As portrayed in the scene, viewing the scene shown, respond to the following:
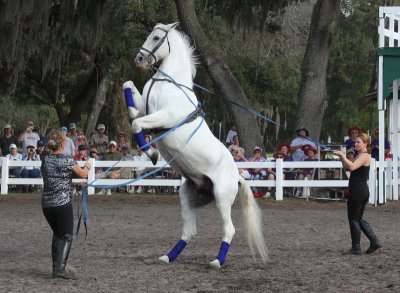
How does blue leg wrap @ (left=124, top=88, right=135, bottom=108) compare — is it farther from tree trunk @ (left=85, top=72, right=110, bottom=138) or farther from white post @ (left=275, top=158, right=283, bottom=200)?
tree trunk @ (left=85, top=72, right=110, bottom=138)

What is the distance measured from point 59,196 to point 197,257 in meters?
2.12

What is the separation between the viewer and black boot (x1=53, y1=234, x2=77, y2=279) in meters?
6.93

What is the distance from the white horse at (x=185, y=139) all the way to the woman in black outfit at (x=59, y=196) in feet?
2.57

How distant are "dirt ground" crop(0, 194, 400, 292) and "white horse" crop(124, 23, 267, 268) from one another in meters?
0.41

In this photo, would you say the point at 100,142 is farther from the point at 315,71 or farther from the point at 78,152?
the point at 315,71

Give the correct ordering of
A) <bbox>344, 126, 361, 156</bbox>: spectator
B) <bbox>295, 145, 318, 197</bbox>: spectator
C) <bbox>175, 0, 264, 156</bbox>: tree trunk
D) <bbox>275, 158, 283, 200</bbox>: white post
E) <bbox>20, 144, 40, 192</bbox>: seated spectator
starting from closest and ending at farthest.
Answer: <bbox>344, 126, 361, 156</bbox>: spectator → <bbox>275, 158, 283, 200</bbox>: white post → <bbox>295, 145, 318, 197</bbox>: spectator → <bbox>20, 144, 40, 192</bbox>: seated spectator → <bbox>175, 0, 264, 156</bbox>: tree trunk

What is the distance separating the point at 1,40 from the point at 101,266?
14.2 meters

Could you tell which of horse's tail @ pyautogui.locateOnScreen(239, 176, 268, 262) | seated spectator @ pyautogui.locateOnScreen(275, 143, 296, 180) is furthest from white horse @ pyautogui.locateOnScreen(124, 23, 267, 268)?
seated spectator @ pyautogui.locateOnScreen(275, 143, 296, 180)

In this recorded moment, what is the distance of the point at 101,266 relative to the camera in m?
7.78

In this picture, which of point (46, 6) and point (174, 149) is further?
point (46, 6)

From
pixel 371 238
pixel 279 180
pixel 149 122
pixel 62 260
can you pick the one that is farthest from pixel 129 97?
pixel 279 180

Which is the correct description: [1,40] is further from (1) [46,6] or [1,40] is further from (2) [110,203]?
(2) [110,203]

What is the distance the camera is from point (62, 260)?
22.8ft

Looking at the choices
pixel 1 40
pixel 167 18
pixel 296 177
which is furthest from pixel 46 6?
pixel 167 18
